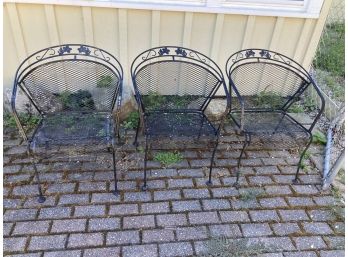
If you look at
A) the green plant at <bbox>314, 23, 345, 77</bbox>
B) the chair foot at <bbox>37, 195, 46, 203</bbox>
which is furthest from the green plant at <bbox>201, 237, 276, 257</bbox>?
the green plant at <bbox>314, 23, 345, 77</bbox>

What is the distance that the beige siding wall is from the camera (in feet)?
9.77

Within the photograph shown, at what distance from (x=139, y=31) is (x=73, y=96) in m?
0.96

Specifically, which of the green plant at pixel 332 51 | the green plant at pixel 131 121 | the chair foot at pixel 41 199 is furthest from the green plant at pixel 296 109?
the chair foot at pixel 41 199

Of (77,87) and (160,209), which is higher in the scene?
(77,87)

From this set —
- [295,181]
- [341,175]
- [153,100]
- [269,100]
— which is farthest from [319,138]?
[153,100]

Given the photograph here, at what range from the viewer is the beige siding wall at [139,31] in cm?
298

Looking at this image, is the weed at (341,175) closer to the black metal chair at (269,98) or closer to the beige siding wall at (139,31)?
the black metal chair at (269,98)

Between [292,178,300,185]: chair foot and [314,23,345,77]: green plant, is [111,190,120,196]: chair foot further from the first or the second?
[314,23,345,77]: green plant

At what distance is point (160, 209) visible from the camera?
2348 millimetres

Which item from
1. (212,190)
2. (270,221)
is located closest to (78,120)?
(212,190)

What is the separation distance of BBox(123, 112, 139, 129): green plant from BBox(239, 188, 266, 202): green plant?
1.28 metres

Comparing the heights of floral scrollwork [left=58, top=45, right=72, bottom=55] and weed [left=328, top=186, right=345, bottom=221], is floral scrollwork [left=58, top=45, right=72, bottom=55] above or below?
above

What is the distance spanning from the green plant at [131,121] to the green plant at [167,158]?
49 centimetres

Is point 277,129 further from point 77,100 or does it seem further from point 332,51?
point 332,51
